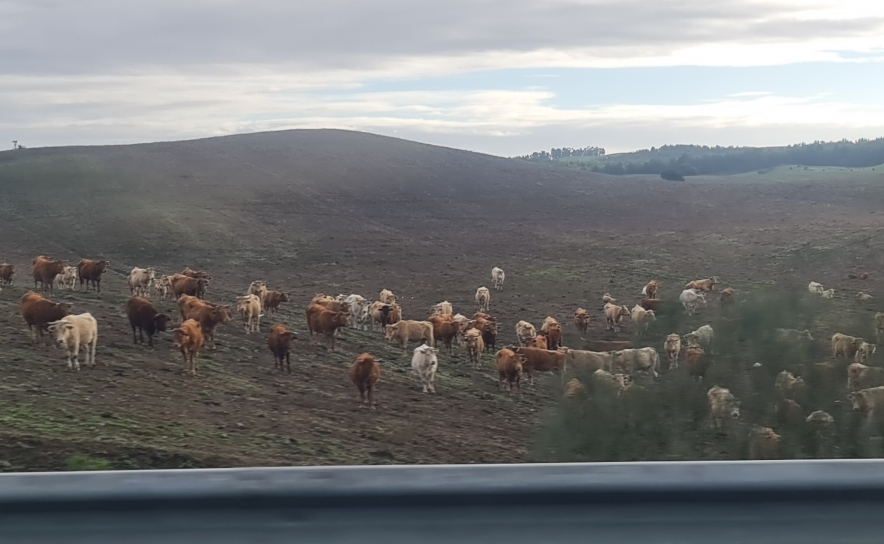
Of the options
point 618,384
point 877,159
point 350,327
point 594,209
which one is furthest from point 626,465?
point 877,159

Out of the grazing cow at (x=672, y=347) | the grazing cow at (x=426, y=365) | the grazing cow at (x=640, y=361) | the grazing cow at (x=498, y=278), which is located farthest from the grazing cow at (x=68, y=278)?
the grazing cow at (x=672, y=347)

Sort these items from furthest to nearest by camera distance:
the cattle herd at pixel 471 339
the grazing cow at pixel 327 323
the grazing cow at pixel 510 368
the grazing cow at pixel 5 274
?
the grazing cow at pixel 5 274 → the grazing cow at pixel 327 323 → the grazing cow at pixel 510 368 → the cattle herd at pixel 471 339

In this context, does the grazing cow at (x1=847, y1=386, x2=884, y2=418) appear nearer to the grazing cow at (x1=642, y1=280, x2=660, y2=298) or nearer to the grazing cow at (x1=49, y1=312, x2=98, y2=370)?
the grazing cow at (x1=49, y1=312, x2=98, y2=370)

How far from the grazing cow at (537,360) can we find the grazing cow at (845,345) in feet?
25.6

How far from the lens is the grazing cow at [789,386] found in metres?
7.34

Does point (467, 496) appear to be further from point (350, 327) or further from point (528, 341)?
point (350, 327)

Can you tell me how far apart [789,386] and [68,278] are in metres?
20.7

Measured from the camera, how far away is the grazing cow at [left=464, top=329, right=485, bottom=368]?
18062 mm

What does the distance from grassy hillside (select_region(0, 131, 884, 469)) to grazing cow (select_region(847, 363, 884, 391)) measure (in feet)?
3.06

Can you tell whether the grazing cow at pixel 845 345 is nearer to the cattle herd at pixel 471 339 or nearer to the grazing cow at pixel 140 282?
the cattle herd at pixel 471 339

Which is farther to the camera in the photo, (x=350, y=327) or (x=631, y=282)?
(x=631, y=282)

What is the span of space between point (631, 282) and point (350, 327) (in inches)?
492

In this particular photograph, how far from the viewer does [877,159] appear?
80.6m

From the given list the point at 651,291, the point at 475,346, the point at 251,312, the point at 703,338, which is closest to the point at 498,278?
the point at 651,291
